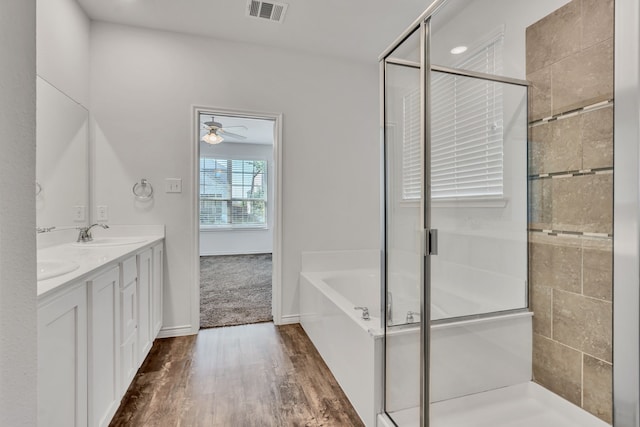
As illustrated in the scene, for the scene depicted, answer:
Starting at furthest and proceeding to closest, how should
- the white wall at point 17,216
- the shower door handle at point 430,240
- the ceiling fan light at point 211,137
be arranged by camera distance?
1. the ceiling fan light at point 211,137
2. the shower door handle at point 430,240
3. the white wall at point 17,216

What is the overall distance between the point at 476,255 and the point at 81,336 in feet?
5.77

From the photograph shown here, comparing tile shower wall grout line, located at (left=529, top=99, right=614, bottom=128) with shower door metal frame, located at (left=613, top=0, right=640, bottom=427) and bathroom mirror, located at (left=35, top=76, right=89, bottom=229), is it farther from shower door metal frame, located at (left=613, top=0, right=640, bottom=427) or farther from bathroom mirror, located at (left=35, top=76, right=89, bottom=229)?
bathroom mirror, located at (left=35, top=76, right=89, bottom=229)

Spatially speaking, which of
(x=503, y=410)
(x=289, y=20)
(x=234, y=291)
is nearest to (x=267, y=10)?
(x=289, y=20)

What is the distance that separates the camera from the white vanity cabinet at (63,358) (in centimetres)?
98

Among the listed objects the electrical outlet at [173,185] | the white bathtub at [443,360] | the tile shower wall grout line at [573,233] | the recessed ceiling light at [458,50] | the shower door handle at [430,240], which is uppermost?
the recessed ceiling light at [458,50]

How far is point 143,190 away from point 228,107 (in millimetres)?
1014

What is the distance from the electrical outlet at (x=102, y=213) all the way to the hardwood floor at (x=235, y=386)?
110 centimetres

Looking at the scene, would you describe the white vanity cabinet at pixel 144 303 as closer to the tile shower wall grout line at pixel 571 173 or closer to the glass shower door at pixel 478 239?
the glass shower door at pixel 478 239

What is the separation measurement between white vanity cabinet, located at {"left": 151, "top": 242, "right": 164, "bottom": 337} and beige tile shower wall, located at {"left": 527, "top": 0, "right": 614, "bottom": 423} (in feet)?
7.95

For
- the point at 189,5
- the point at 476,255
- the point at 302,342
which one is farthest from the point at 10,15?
the point at 302,342

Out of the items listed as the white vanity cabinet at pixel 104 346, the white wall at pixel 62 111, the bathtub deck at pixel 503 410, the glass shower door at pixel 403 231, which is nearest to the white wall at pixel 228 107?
the white wall at pixel 62 111

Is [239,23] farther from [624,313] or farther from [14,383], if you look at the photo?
[624,313]

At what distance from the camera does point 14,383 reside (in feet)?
1.84

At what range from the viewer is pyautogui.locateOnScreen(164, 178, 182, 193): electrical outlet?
271cm
